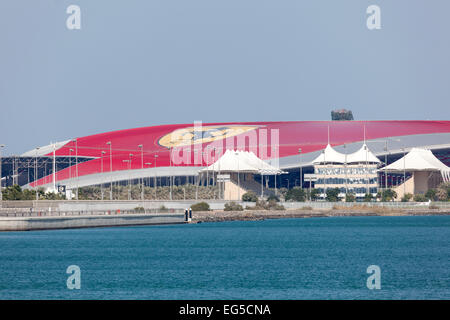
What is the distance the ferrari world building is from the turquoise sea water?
5579 centimetres

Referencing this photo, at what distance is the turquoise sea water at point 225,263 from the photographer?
54.4 m

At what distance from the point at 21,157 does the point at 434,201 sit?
65265mm

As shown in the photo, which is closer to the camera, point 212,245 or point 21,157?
point 212,245

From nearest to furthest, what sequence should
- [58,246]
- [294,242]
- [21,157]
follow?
1. [58,246]
2. [294,242]
3. [21,157]

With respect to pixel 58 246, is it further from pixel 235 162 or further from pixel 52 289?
pixel 235 162

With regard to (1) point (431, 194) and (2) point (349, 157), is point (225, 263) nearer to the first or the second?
(1) point (431, 194)

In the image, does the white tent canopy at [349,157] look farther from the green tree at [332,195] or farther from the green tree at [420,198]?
the green tree at [420,198]

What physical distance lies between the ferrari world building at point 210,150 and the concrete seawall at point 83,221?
41.3m

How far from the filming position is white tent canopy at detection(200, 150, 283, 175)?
516ft

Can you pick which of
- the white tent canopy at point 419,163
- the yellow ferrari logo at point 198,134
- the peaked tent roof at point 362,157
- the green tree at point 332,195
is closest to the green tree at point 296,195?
the green tree at point 332,195

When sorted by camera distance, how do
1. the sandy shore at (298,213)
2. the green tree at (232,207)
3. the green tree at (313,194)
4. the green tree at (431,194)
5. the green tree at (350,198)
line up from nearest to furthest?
the sandy shore at (298,213), the green tree at (232,207), the green tree at (431,194), the green tree at (350,198), the green tree at (313,194)
